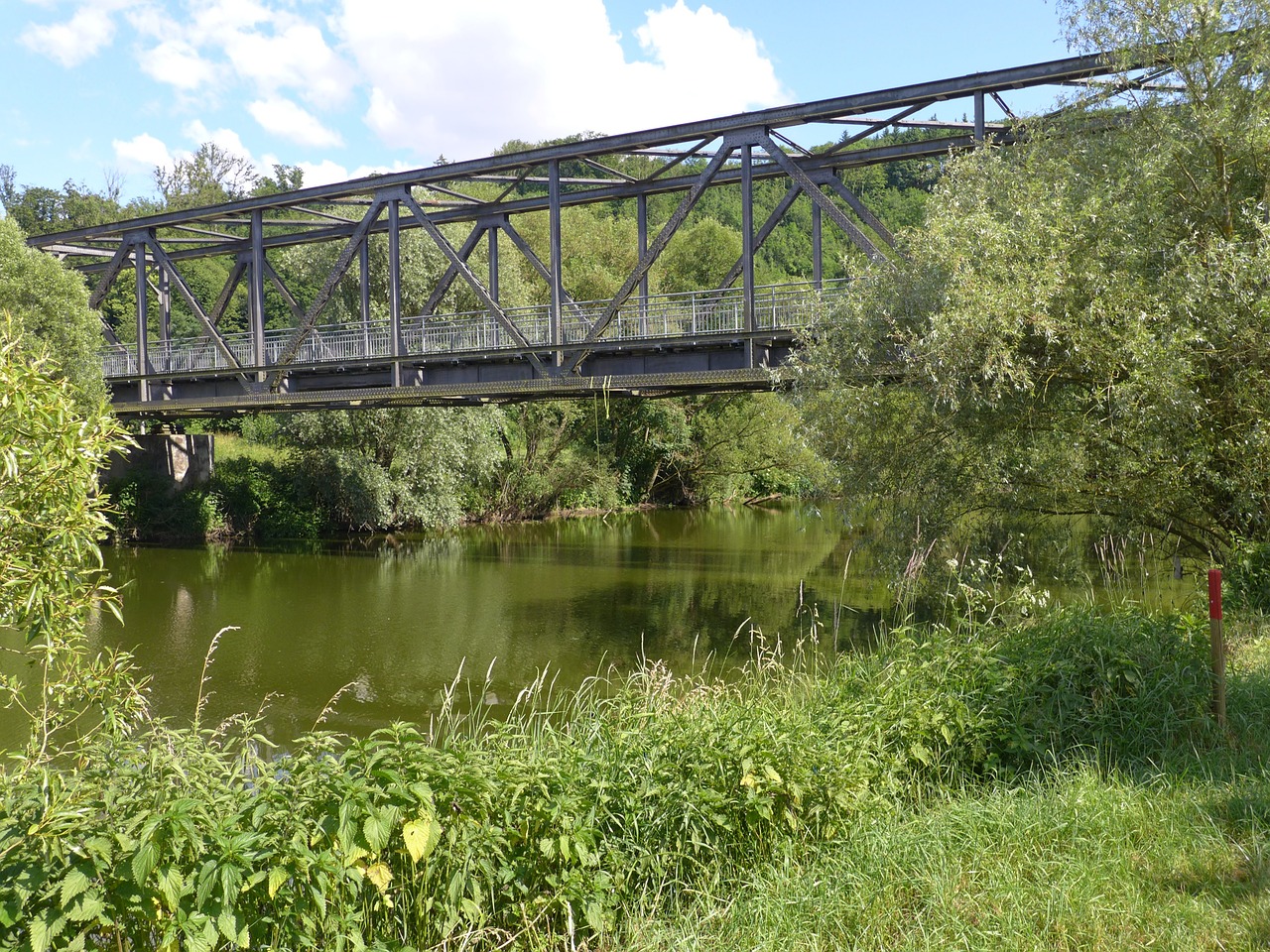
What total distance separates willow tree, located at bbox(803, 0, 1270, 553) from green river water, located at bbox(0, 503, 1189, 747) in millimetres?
2794

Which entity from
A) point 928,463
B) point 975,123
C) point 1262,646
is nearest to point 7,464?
point 1262,646

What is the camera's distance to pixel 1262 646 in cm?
805

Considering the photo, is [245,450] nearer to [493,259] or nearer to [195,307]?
[195,307]

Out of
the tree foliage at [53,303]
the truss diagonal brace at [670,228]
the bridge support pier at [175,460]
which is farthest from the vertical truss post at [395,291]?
the bridge support pier at [175,460]

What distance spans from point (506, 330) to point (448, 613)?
5967 mm

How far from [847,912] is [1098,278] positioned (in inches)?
330

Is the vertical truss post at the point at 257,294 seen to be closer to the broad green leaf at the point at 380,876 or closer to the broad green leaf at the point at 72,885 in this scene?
the broad green leaf at the point at 380,876

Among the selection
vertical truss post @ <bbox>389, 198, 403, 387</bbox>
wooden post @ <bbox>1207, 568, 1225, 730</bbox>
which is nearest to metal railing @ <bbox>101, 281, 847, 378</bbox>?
vertical truss post @ <bbox>389, 198, 403, 387</bbox>

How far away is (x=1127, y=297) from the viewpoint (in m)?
10.5

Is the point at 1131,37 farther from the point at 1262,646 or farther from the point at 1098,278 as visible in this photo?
the point at 1262,646

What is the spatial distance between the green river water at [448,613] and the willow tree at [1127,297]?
2794 mm

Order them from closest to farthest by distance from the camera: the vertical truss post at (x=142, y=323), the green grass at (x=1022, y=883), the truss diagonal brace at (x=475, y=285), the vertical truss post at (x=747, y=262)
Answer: the green grass at (x=1022, y=883), the vertical truss post at (x=747, y=262), the truss diagonal brace at (x=475, y=285), the vertical truss post at (x=142, y=323)

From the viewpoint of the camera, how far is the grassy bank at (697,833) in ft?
12.0

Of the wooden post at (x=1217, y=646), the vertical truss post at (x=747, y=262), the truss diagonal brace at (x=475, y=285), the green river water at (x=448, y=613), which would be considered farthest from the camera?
the truss diagonal brace at (x=475, y=285)
